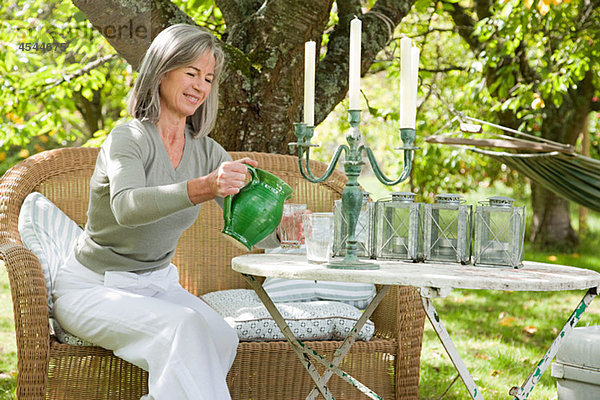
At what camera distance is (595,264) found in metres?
7.41

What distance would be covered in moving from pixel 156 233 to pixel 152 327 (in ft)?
1.11

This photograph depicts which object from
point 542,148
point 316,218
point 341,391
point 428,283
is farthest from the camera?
point 542,148

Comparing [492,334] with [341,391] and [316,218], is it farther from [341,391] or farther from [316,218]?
[316,218]

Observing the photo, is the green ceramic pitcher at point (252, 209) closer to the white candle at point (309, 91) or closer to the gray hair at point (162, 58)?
the white candle at point (309, 91)

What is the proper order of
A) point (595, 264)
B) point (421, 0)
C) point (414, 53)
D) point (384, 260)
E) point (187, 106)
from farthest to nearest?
point (595, 264)
point (421, 0)
point (187, 106)
point (384, 260)
point (414, 53)

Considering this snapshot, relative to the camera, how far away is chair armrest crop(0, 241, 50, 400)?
2117mm

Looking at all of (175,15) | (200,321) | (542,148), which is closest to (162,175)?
(200,321)

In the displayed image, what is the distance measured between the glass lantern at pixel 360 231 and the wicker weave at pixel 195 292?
41cm

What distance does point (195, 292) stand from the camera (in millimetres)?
3023

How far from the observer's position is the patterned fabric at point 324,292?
2832 mm

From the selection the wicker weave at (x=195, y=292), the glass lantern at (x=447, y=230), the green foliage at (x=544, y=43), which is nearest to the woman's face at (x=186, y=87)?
the wicker weave at (x=195, y=292)

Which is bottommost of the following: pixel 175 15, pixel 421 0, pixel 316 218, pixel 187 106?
pixel 316 218

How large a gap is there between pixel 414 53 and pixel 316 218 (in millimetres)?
498

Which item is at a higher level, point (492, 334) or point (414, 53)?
point (414, 53)
